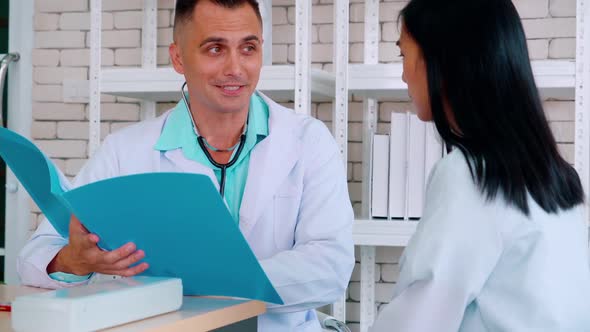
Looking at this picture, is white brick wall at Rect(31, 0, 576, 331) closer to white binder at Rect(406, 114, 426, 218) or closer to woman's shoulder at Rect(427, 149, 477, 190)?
white binder at Rect(406, 114, 426, 218)

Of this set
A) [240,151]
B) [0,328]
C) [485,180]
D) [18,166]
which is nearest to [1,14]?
[240,151]

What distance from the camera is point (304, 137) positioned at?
1934 mm

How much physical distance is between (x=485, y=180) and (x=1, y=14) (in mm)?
2980

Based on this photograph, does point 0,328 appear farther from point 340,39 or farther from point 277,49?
point 277,49

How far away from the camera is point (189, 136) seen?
6.27 feet

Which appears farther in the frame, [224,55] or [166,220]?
[224,55]

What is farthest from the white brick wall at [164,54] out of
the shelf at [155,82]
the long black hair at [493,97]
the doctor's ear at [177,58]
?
the long black hair at [493,97]

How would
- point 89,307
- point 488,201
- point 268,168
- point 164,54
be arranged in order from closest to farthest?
1. point 89,307
2. point 488,201
3. point 268,168
4. point 164,54

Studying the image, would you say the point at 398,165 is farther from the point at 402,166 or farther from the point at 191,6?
the point at 191,6

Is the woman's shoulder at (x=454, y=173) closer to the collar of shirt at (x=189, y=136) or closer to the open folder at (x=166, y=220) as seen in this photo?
the open folder at (x=166, y=220)

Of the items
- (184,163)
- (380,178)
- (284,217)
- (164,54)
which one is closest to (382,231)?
(380,178)

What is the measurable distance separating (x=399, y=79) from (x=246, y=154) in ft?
2.97

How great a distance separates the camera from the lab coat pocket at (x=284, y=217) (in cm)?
187

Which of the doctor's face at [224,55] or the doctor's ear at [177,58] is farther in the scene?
the doctor's ear at [177,58]
